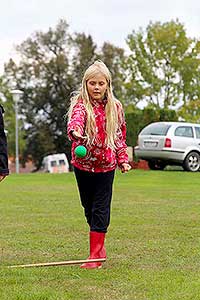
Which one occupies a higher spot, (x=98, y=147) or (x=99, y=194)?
(x=98, y=147)

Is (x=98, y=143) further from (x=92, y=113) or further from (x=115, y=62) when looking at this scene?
(x=115, y=62)

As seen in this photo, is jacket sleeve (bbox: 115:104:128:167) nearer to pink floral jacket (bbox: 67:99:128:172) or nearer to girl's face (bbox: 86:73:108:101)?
pink floral jacket (bbox: 67:99:128:172)

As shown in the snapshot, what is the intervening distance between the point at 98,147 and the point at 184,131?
1765 cm

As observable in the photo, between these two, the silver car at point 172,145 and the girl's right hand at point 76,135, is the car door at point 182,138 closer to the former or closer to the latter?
the silver car at point 172,145

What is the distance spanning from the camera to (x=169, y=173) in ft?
73.5

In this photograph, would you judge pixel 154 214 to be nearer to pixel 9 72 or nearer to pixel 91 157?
pixel 91 157

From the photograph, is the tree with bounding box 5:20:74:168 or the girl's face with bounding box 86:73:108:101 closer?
the girl's face with bounding box 86:73:108:101

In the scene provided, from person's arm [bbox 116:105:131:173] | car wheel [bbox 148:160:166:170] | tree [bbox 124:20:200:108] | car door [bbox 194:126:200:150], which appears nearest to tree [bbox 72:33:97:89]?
tree [bbox 124:20:200:108]

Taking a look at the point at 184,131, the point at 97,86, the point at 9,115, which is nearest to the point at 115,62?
the point at 9,115

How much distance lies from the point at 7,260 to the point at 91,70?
1875 mm

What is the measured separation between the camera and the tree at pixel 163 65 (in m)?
45.5

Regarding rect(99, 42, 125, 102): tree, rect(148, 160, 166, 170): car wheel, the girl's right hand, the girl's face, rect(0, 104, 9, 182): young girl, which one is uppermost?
rect(99, 42, 125, 102): tree

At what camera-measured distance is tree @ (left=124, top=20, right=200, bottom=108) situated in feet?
149

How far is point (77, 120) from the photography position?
19.7 ft
